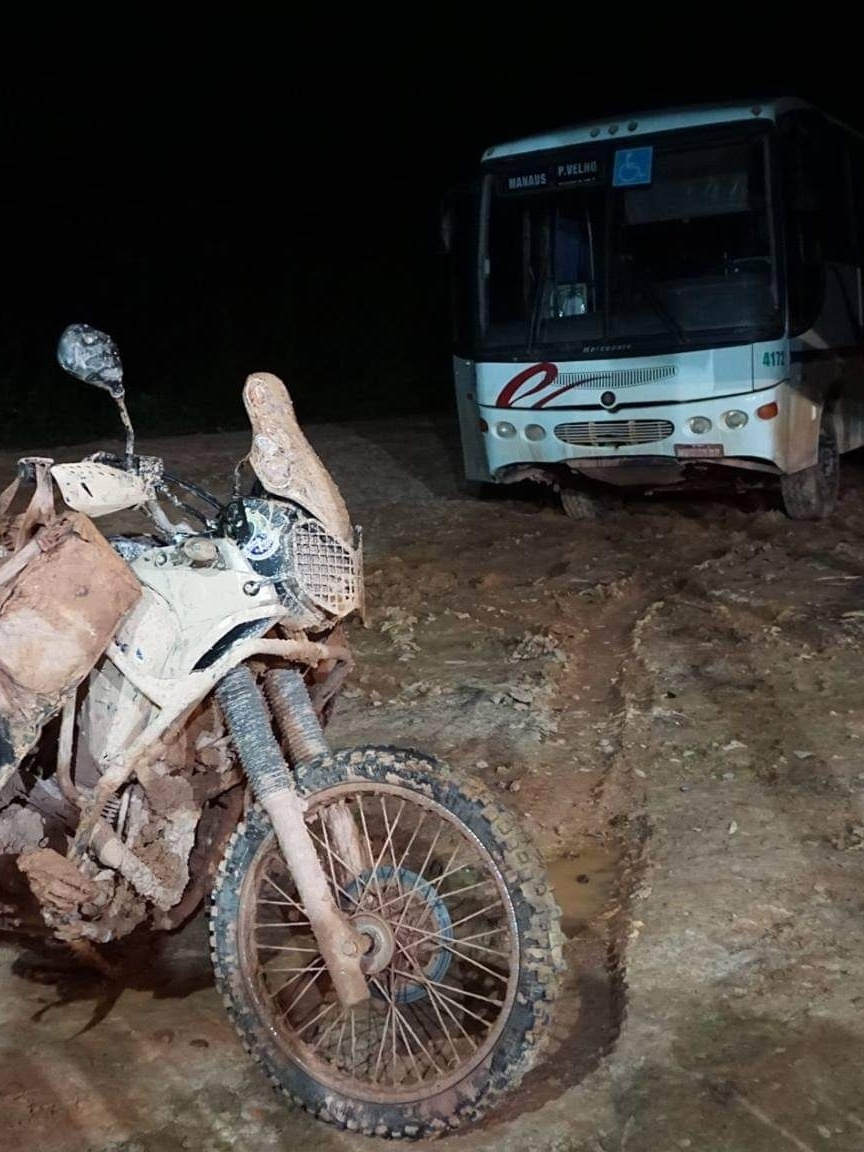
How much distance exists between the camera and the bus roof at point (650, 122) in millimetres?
8266

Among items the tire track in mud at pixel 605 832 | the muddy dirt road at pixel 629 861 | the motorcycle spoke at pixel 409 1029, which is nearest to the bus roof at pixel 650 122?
the muddy dirt road at pixel 629 861

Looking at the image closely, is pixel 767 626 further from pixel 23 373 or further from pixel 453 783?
pixel 23 373

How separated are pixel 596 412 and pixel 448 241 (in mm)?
1935

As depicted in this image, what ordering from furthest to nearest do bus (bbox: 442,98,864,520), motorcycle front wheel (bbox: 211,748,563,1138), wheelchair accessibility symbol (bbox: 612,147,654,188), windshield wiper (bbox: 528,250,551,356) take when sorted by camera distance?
windshield wiper (bbox: 528,250,551,356) < wheelchair accessibility symbol (bbox: 612,147,654,188) < bus (bbox: 442,98,864,520) < motorcycle front wheel (bbox: 211,748,563,1138)

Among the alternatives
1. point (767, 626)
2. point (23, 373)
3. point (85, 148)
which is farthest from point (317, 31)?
point (767, 626)

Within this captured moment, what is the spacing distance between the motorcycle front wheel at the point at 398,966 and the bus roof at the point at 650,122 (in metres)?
6.88

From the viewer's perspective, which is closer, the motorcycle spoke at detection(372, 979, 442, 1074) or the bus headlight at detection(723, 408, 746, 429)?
the motorcycle spoke at detection(372, 979, 442, 1074)

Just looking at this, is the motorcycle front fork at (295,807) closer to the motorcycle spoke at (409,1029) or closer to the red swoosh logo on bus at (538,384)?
the motorcycle spoke at (409,1029)

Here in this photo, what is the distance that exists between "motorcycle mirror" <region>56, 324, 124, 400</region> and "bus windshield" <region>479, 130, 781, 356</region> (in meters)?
6.19

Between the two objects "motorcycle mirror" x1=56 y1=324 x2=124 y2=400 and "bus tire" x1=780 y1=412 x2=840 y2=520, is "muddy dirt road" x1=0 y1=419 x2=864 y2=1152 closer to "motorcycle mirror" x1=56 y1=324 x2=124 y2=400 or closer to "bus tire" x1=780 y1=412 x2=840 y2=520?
"bus tire" x1=780 y1=412 x2=840 y2=520

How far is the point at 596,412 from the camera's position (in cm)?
868

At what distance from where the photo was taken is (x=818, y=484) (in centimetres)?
886

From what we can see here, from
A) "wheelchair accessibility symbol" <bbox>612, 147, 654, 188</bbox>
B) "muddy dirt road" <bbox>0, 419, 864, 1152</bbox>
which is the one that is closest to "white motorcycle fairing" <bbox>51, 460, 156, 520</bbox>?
"muddy dirt road" <bbox>0, 419, 864, 1152</bbox>

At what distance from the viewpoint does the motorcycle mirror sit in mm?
2676
